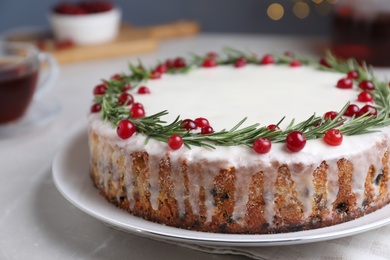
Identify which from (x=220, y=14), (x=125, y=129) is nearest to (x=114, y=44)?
(x=220, y=14)

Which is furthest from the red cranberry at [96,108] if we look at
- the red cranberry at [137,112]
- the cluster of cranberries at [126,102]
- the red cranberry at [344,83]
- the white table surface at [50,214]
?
the red cranberry at [344,83]

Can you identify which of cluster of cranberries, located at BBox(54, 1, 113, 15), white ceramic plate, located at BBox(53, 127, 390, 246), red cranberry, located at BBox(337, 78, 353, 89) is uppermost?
red cranberry, located at BBox(337, 78, 353, 89)

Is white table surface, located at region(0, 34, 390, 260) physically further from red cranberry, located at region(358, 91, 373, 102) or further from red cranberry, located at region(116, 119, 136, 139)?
red cranberry, located at region(358, 91, 373, 102)

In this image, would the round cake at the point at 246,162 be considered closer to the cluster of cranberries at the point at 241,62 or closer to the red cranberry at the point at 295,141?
the red cranberry at the point at 295,141

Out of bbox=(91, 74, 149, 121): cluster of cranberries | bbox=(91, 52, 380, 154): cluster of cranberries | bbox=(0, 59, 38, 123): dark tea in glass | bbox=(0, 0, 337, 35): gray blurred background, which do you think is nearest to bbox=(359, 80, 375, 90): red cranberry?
bbox=(91, 52, 380, 154): cluster of cranberries

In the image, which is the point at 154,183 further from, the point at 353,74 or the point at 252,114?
the point at 353,74
